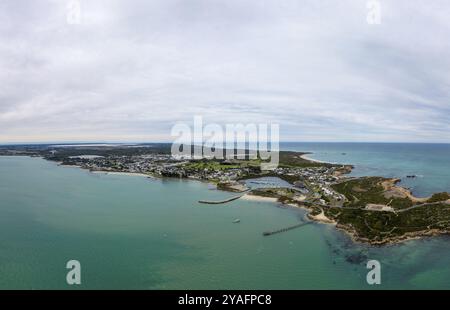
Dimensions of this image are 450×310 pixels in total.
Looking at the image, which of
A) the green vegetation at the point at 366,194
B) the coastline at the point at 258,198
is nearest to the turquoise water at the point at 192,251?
the coastline at the point at 258,198

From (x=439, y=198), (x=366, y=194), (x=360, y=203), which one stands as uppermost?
(x=439, y=198)

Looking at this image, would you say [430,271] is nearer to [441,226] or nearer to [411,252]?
[411,252]

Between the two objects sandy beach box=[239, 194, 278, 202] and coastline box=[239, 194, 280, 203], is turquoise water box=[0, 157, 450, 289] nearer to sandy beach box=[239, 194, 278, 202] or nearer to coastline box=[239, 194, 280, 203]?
coastline box=[239, 194, 280, 203]

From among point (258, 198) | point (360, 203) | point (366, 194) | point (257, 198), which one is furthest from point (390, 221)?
point (257, 198)

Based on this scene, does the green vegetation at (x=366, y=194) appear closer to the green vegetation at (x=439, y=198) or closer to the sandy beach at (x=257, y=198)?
the green vegetation at (x=439, y=198)

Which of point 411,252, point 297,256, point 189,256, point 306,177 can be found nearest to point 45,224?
point 189,256

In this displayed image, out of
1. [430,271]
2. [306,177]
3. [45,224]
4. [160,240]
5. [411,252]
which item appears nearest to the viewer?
[430,271]

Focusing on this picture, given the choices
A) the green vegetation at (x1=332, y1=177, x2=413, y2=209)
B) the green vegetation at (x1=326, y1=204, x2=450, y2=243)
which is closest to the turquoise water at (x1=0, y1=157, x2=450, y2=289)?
the green vegetation at (x1=326, y1=204, x2=450, y2=243)

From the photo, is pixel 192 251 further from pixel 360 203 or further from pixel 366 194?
pixel 366 194
